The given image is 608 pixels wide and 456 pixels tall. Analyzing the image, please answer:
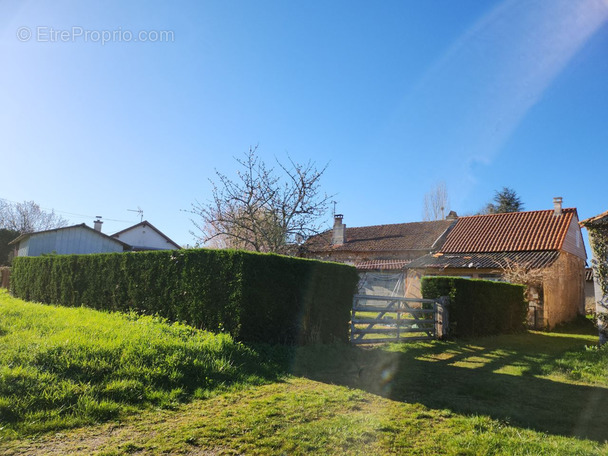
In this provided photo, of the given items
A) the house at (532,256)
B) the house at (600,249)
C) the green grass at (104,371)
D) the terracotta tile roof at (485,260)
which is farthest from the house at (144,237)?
the house at (600,249)

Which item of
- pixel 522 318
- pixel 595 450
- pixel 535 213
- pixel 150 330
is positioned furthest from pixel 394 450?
pixel 535 213

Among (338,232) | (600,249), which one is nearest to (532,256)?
(600,249)

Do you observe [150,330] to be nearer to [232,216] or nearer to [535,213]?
[232,216]

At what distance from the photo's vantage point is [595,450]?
360 cm

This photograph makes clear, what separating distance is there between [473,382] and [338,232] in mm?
26441

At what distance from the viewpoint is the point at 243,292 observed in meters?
7.54

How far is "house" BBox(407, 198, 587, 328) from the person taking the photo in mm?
18031

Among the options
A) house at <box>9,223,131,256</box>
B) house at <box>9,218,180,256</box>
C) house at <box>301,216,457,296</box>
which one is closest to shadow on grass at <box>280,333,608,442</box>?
house at <box>301,216,457,296</box>

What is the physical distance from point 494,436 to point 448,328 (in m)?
8.77

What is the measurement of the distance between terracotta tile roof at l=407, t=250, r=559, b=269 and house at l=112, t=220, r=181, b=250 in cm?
2340

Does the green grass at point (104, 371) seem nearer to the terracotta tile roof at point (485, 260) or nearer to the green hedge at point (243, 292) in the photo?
the green hedge at point (243, 292)

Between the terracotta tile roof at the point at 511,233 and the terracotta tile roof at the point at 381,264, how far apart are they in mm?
3292

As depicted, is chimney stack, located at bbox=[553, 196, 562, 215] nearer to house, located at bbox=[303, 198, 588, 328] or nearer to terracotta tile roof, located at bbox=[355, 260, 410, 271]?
house, located at bbox=[303, 198, 588, 328]

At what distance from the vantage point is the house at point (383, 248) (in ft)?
86.0
